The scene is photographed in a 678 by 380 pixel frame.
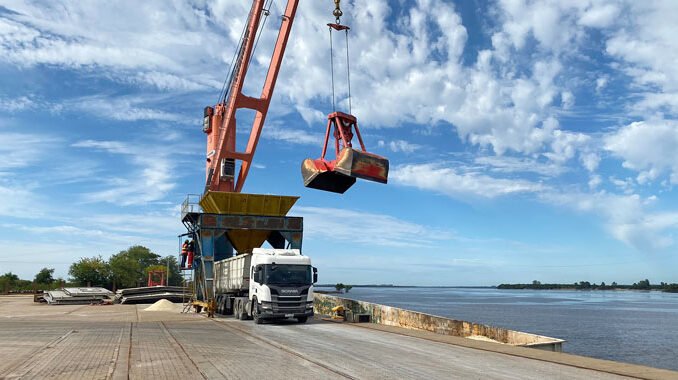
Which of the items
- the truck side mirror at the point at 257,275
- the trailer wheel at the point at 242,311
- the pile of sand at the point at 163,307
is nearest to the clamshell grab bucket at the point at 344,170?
the truck side mirror at the point at 257,275

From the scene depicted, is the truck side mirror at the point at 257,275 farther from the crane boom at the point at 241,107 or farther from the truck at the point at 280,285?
the crane boom at the point at 241,107

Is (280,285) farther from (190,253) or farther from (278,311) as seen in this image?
(190,253)

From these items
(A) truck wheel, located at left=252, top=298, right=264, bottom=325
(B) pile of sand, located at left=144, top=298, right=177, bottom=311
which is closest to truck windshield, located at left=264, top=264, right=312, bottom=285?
(A) truck wheel, located at left=252, top=298, right=264, bottom=325

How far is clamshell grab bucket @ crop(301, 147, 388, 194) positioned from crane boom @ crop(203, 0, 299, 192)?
20.0m

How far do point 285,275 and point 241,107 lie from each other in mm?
22744

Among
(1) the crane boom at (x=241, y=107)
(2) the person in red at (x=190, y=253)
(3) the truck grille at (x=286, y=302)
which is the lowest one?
(3) the truck grille at (x=286, y=302)

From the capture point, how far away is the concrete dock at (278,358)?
10.9 m

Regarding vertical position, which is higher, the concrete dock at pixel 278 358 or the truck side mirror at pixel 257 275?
the truck side mirror at pixel 257 275

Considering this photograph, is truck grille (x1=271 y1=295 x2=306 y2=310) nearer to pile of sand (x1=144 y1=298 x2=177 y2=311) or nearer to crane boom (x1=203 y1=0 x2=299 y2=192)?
pile of sand (x1=144 y1=298 x2=177 y2=311)

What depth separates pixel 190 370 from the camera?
1120cm

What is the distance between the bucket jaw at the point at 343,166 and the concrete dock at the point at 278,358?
6.67 m

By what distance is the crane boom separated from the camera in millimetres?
41219

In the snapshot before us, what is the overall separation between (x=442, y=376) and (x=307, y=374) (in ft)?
8.84

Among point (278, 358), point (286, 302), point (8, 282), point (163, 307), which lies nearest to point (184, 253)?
point (163, 307)
